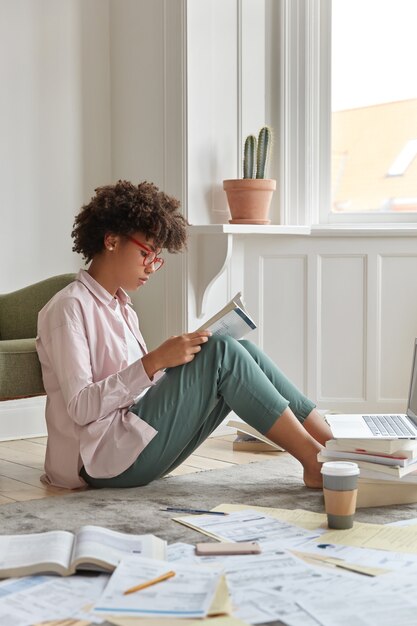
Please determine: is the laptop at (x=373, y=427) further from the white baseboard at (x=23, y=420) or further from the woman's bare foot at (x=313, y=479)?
the white baseboard at (x=23, y=420)

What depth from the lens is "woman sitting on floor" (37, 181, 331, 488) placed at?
259 centimetres

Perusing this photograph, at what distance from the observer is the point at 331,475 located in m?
2.22

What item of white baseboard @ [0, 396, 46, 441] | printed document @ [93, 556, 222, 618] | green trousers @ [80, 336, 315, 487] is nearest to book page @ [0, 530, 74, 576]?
printed document @ [93, 556, 222, 618]

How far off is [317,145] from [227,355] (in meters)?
2.00

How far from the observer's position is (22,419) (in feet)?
13.0

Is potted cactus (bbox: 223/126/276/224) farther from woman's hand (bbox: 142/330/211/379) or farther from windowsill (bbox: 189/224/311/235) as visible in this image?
woman's hand (bbox: 142/330/211/379)

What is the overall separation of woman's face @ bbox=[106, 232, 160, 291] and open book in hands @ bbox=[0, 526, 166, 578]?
891 mm

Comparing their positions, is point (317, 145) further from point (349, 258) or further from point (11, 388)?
point (11, 388)

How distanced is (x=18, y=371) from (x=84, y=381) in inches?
22.8

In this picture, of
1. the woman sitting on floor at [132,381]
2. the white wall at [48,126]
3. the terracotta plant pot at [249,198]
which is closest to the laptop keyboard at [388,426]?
the woman sitting on floor at [132,381]

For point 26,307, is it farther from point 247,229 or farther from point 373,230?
point 373,230

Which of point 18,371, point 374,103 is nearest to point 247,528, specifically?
point 18,371

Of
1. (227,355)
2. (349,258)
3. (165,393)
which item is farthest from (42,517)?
(349,258)

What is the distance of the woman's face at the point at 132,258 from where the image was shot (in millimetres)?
2715
